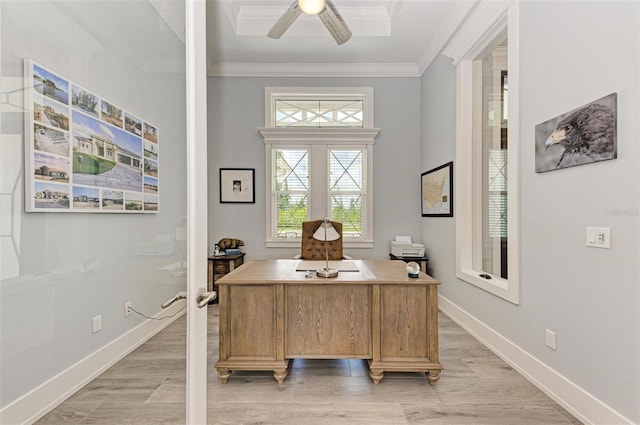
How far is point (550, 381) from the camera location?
2.04 m

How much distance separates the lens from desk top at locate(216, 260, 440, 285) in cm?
222

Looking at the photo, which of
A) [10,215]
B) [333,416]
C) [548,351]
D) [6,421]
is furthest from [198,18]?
[548,351]

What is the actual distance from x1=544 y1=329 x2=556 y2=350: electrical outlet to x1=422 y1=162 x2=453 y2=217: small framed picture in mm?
1664

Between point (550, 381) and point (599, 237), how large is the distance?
3.35 ft

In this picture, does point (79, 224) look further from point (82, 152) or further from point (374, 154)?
point (374, 154)

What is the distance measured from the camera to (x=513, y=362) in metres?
2.41

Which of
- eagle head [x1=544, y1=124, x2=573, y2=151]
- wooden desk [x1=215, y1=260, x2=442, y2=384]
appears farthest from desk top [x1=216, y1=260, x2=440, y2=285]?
eagle head [x1=544, y1=124, x2=573, y2=151]

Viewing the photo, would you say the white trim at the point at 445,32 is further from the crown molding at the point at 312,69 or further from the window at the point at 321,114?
the window at the point at 321,114

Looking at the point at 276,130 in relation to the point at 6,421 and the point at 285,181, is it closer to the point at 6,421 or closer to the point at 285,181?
the point at 285,181

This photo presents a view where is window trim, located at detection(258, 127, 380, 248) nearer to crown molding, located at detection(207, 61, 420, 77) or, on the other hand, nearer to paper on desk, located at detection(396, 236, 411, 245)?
paper on desk, located at detection(396, 236, 411, 245)

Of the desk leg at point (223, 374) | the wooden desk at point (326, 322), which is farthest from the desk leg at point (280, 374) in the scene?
the desk leg at point (223, 374)

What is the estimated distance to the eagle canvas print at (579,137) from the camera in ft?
5.38

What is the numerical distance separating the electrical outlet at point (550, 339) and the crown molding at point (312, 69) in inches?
146

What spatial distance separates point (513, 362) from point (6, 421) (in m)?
2.86
